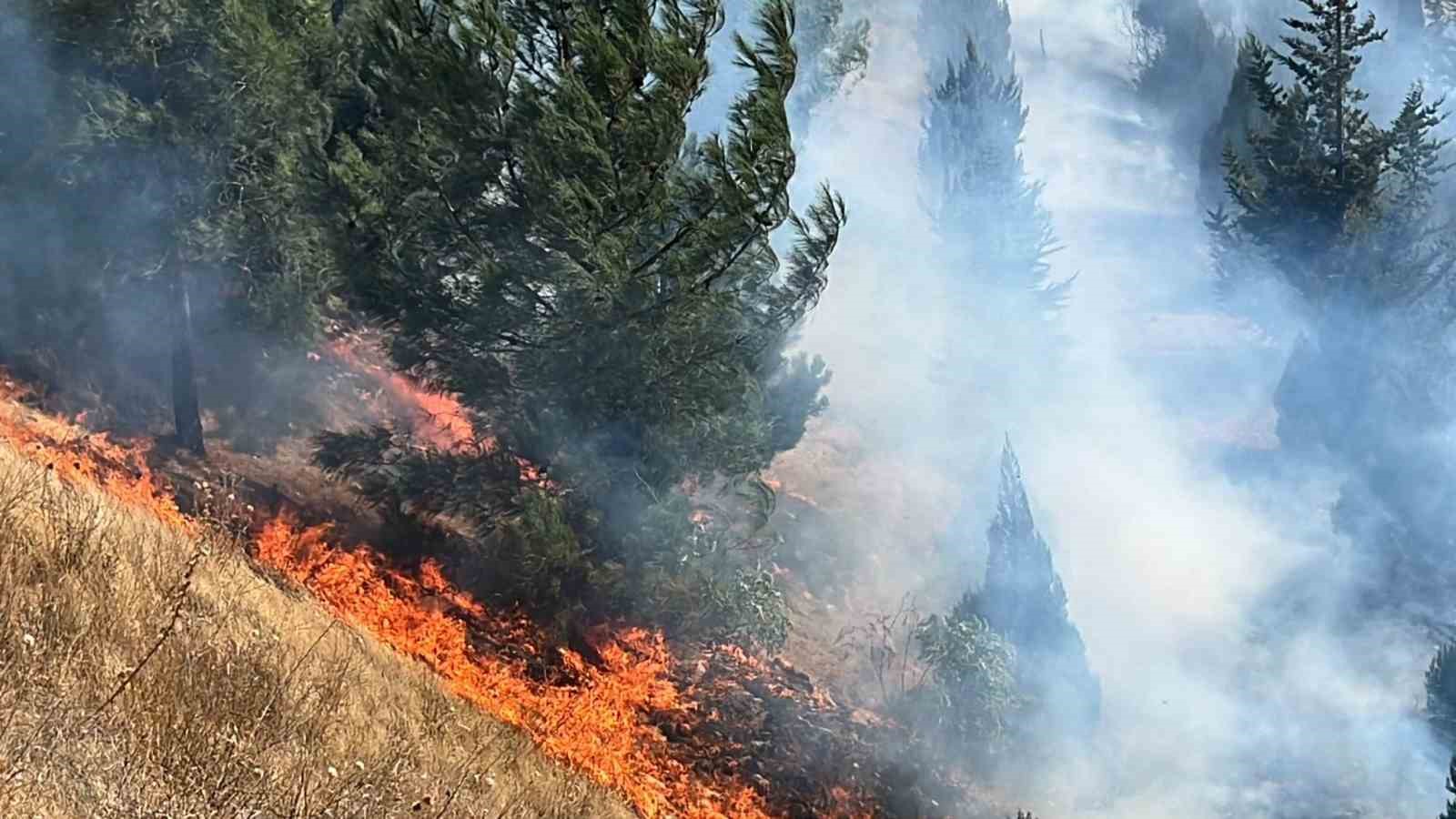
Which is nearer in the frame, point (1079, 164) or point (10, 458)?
point (10, 458)

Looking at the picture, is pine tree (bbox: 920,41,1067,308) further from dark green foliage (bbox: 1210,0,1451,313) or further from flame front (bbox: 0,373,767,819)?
flame front (bbox: 0,373,767,819)

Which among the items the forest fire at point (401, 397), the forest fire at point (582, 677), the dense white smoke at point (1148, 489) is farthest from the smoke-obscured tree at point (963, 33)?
the forest fire at point (582, 677)

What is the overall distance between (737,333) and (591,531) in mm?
2617

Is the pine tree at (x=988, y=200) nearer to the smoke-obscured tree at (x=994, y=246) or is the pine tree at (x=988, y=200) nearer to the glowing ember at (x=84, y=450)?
the smoke-obscured tree at (x=994, y=246)

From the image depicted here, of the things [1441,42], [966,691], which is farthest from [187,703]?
[1441,42]

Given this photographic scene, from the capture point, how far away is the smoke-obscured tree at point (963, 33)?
57.1m

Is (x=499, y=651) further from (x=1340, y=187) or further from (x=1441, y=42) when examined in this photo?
(x=1441, y=42)

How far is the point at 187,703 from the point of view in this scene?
4.38 metres

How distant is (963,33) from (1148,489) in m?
36.2

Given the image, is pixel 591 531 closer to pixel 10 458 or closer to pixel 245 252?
pixel 10 458

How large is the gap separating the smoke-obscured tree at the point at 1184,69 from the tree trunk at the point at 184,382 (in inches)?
2032

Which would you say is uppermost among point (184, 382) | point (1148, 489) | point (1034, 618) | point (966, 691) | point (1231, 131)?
point (1231, 131)

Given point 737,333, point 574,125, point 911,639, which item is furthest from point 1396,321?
point 574,125

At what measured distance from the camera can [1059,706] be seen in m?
17.0
